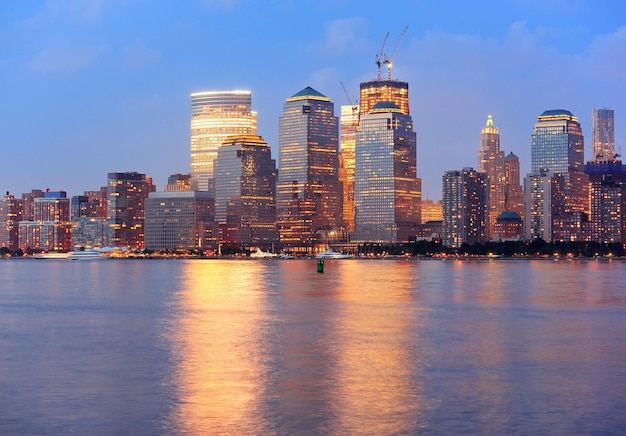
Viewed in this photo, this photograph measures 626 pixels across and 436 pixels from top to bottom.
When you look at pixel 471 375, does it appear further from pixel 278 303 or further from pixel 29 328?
pixel 278 303

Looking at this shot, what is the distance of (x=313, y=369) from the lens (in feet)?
155

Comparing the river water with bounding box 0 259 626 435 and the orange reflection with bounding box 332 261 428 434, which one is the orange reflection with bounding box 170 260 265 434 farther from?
the orange reflection with bounding box 332 261 428 434

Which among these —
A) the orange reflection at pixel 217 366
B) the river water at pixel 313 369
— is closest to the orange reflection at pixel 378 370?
the river water at pixel 313 369

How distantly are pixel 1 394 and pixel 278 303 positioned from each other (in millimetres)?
53062

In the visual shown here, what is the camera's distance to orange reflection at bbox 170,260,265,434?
35531 mm

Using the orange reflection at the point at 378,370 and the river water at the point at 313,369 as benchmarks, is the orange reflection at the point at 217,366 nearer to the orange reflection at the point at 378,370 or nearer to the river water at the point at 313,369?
the river water at the point at 313,369

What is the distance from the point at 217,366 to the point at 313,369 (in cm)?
490

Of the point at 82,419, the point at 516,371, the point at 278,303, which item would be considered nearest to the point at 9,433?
the point at 82,419

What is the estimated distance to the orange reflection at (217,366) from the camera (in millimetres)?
35531

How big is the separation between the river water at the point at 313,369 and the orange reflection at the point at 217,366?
95mm

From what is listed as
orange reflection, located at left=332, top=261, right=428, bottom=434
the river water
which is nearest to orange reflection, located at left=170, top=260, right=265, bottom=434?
the river water

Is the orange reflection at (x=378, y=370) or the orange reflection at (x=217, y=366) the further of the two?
the orange reflection at (x=217, y=366)

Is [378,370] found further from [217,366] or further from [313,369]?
[217,366]

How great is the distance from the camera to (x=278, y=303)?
304 ft
